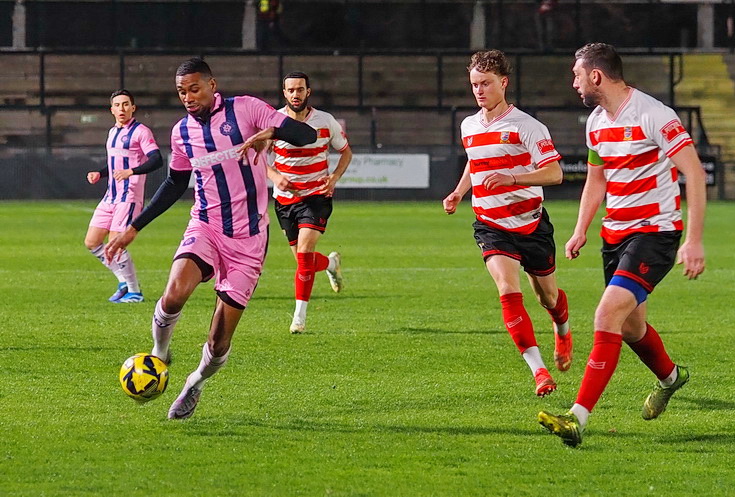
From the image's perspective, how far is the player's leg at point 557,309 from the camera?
8180 millimetres

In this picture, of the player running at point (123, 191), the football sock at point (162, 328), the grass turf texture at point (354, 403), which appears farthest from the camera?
the player running at point (123, 191)

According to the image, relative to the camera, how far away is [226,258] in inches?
265

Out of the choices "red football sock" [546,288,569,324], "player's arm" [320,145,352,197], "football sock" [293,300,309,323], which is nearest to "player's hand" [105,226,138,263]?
"red football sock" [546,288,569,324]

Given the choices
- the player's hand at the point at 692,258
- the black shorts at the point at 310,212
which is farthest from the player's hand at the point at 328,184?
the player's hand at the point at 692,258

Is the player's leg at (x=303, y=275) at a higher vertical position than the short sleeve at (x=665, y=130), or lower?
lower

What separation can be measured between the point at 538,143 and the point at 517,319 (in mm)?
1075

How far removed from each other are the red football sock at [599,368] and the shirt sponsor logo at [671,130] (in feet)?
3.15

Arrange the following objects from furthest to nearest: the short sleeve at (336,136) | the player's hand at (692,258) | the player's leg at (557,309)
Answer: the short sleeve at (336,136)
the player's leg at (557,309)
the player's hand at (692,258)

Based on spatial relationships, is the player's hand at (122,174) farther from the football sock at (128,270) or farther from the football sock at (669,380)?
the football sock at (669,380)

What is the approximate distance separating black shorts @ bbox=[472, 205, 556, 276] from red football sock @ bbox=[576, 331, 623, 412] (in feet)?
5.32

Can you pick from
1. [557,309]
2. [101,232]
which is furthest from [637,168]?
[101,232]

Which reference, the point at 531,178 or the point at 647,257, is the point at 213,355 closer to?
the point at 531,178

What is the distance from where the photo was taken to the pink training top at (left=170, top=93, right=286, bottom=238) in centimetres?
670

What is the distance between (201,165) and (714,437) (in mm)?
2929
